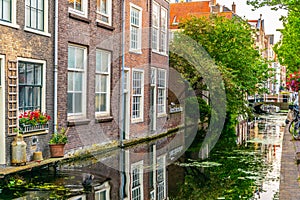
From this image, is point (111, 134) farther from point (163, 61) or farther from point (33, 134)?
point (163, 61)

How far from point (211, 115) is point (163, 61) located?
553 centimetres

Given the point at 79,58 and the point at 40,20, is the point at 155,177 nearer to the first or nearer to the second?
the point at 79,58

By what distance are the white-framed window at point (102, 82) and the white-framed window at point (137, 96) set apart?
248 centimetres

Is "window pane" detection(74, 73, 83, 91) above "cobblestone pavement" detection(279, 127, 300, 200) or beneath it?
above

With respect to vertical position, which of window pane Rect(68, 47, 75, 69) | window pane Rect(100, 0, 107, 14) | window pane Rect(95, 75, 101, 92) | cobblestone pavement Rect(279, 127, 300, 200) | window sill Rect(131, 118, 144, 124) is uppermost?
window pane Rect(100, 0, 107, 14)

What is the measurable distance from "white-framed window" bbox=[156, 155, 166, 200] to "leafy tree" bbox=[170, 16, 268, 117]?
1112 centimetres

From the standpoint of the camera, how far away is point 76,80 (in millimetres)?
14203

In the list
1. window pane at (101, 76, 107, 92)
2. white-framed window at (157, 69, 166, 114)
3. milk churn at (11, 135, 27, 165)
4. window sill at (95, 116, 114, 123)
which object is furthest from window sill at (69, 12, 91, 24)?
white-framed window at (157, 69, 166, 114)

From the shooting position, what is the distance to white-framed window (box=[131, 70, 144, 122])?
18703 mm

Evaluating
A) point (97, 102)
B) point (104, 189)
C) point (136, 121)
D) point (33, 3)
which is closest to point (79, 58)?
point (97, 102)

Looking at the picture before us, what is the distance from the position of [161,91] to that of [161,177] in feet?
39.1

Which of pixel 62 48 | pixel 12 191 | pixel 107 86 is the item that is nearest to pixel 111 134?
pixel 107 86

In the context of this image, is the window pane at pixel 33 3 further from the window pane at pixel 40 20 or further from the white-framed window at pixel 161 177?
the white-framed window at pixel 161 177

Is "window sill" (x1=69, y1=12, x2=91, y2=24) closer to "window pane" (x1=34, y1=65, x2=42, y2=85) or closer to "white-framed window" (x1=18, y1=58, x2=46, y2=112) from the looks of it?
"white-framed window" (x1=18, y1=58, x2=46, y2=112)
